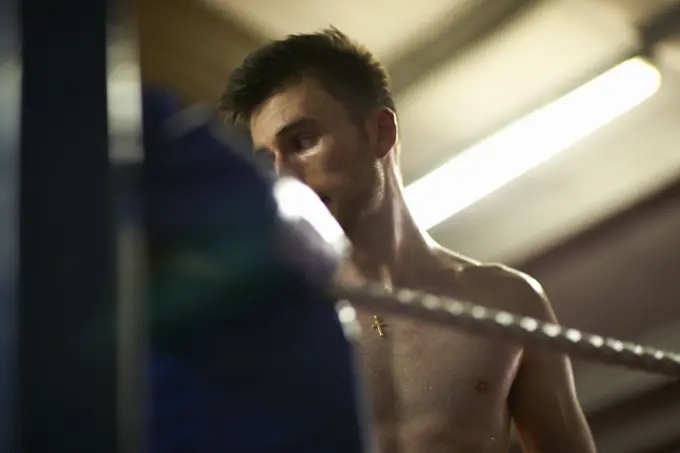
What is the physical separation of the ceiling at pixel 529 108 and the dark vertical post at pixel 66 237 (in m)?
1.02

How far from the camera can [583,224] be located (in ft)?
7.06

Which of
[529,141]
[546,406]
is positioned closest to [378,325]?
[546,406]

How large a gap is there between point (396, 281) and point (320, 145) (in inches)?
8.3

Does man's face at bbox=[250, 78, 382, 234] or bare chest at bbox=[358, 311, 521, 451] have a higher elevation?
man's face at bbox=[250, 78, 382, 234]

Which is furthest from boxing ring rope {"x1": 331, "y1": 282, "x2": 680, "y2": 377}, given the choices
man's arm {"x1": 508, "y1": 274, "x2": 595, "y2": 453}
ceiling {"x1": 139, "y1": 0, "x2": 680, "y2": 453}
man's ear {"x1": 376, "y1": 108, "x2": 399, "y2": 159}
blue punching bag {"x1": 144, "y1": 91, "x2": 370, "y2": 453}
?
ceiling {"x1": 139, "y1": 0, "x2": 680, "y2": 453}

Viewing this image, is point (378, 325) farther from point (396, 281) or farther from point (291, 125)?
point (291, 125)

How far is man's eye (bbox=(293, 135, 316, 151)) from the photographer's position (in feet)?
3.70

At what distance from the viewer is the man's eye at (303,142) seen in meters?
1.13

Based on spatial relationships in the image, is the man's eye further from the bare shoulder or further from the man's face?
the bare shoulder

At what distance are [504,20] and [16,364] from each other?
4.56 ft

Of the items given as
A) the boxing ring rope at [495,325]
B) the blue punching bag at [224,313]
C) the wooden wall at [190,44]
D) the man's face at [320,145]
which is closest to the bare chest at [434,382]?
the man's face at [320,145]

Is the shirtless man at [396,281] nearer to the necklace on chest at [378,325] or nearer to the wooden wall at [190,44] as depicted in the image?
the necklace on chest at [378,325]

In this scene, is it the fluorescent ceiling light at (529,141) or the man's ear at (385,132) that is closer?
the man's ear at (385,132)

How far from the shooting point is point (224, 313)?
1.26 ft
